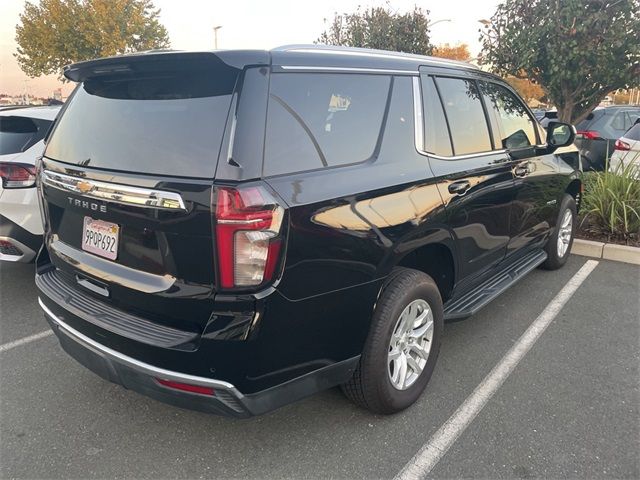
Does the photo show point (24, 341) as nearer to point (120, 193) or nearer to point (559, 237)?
point (120, 193)

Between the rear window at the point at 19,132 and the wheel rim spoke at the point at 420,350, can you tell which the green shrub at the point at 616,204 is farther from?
the rear window at the point at 19,132

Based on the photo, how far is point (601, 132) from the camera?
9039 millimetres

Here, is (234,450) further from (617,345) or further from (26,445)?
(617,345)

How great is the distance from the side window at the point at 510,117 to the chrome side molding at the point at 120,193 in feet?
8.61

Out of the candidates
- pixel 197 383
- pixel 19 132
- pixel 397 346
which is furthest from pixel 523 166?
pixel 19 132

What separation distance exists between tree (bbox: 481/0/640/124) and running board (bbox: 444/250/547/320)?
4.07 m

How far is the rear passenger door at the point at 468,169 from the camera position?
115 inches

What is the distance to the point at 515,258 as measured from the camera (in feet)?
13.4

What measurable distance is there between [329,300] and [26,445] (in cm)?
174

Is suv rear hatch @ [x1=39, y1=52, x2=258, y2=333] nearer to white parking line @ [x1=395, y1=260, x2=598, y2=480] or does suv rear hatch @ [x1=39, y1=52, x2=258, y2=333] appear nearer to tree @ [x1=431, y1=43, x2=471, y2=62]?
white parking line @ [x1=395, y1=260, x2=598, y2=480]

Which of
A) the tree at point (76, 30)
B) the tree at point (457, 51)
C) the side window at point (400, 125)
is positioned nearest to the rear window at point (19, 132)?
the side window at point (400, 125)

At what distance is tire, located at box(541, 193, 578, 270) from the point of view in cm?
481

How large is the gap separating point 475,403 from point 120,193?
7.31ft

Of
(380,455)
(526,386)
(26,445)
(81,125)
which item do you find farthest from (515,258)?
(26,445)
